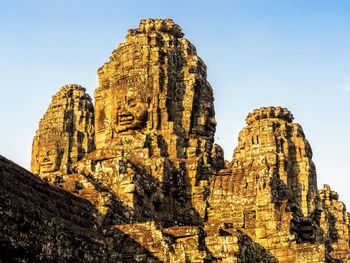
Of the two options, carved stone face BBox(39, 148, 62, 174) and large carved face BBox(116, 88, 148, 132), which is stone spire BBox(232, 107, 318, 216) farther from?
large carved face BBox(116, 88, 148, 132)

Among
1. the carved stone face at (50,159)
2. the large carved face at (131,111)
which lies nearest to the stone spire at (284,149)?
the carved stone face at (50,159)

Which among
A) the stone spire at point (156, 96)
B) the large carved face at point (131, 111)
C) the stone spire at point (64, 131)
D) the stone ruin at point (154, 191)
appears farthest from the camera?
the stone spire at point (64, 131)

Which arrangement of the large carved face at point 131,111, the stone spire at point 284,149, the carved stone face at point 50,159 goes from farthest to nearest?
the carved stone face at point 50,159
the stone spire at point 284,149
the large carved face at point 131,111

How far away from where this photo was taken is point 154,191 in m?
34.0

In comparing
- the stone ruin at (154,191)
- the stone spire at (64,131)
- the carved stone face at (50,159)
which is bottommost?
the stone ruin at (154,191)

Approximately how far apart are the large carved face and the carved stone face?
87.8ft

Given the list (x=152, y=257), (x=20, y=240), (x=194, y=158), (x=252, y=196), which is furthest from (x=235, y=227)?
(x=20, y=240)

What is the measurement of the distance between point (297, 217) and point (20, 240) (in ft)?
59.1

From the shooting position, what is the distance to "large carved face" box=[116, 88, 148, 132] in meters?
38.5

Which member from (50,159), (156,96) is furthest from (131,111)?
(50,159)

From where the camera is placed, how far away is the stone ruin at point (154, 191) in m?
24.1

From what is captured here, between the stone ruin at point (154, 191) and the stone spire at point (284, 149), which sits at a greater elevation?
the stone spire at point (284, 149)

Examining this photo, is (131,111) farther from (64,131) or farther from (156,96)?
(64,131)

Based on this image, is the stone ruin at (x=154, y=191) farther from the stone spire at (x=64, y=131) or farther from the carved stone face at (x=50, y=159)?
the stone spire at (x=64, y=131)
